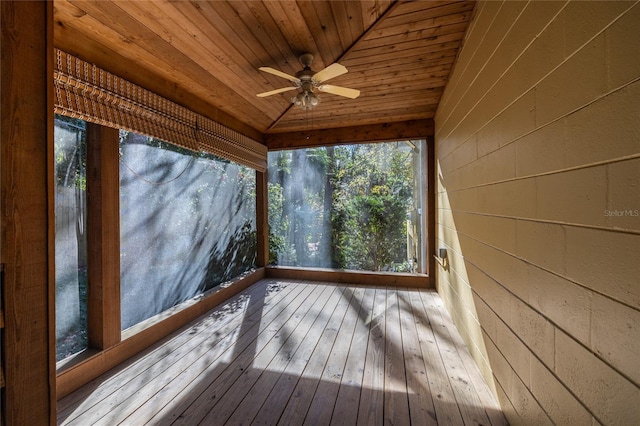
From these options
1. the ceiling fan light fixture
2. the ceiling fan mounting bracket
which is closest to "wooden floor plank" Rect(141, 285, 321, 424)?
the ceiling fan light fixture

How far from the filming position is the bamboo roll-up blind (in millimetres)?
1578

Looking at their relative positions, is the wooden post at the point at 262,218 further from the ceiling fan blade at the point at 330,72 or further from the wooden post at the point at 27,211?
the wooden post at the point at 27,211

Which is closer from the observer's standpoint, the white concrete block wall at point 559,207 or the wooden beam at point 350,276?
the white concrete block wall at point 559,207

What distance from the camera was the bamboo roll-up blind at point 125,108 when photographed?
1.58 metres

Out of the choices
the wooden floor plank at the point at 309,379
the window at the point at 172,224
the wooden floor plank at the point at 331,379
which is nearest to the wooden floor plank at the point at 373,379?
the wooden floor plank at the point at 331,379

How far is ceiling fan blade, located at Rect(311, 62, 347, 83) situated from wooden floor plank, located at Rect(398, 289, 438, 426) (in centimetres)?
229

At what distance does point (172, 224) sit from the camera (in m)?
2.62

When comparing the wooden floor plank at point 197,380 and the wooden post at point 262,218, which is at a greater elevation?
the wooden post at point 262,218

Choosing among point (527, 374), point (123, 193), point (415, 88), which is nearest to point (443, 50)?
point (415, 88)

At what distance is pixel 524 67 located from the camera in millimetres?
1188

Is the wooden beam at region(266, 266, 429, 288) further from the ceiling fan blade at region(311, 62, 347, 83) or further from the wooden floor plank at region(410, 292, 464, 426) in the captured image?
the ceiling fan blade at region(311, 62, 347, 83)

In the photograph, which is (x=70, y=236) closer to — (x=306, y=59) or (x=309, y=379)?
(x=309, y=379)

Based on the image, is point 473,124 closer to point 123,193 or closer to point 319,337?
point 319,337

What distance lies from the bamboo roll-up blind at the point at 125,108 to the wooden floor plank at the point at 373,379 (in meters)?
2.54
